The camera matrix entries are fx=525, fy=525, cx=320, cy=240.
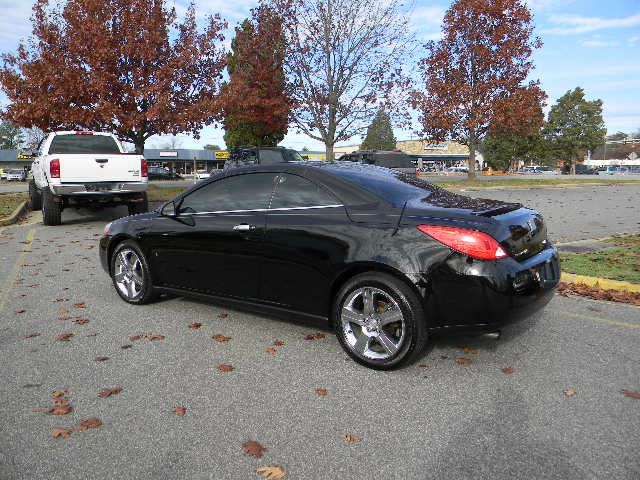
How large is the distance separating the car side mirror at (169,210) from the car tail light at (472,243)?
112 inches

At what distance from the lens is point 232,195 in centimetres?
493

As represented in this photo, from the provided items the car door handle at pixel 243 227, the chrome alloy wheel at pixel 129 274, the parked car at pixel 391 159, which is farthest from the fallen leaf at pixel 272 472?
the parked car at pixel 391 159

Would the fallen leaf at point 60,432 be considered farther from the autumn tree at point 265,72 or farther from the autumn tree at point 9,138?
the autumn tree at point 9,138

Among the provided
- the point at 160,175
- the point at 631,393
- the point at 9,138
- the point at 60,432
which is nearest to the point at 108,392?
the point at 60,432

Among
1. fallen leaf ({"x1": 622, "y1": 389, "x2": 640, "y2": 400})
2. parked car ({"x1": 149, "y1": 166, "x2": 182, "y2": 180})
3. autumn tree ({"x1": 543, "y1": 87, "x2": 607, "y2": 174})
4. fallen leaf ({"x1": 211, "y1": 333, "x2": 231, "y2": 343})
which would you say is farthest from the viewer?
autumn tree ({"x1": 543, "y1": 87, "x2": 607, "y2": 174})

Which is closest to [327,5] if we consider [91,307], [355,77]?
[355,77]

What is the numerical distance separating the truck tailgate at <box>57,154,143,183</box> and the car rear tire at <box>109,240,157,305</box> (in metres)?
6.48

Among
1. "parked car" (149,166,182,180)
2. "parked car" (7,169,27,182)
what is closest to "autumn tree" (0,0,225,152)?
"parked car" (149,166,182,180)

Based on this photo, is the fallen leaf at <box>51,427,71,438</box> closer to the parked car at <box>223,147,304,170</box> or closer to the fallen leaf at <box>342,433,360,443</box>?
the fallen leaf at <box>342,433,360,443</box>

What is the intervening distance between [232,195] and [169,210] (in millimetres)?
881

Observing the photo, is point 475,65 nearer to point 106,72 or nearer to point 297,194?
point 106,72

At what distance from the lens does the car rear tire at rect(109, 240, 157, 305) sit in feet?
18.2

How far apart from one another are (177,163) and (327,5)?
61.2 metres

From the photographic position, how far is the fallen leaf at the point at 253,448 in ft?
9.20
